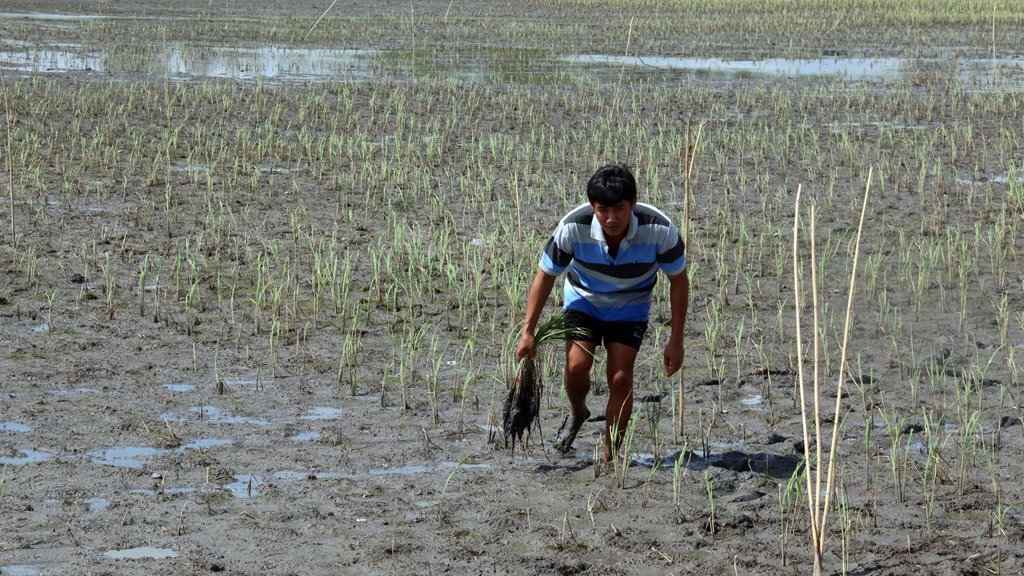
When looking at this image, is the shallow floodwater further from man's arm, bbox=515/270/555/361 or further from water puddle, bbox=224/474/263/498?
water puddle, bbox=224/474/263/498

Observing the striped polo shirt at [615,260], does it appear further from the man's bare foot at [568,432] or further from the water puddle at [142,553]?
the water puddle at [142,553]

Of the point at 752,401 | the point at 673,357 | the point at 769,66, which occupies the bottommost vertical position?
the point at 752,401

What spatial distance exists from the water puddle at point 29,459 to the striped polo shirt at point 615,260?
196cm

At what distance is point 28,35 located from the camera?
65.9 ft

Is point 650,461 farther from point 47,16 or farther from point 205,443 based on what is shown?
point 47,16

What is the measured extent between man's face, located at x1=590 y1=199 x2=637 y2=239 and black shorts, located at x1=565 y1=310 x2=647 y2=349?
395mm

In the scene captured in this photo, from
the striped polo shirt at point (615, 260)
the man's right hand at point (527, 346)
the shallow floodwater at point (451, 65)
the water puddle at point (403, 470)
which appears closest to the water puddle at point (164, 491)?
the water puddle at point (403, 470)

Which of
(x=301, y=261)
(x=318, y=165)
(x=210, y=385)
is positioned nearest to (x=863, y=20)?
(x=318, y=165)

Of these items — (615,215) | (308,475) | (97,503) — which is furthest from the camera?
(308,475)

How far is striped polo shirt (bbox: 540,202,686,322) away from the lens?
4141 millimetres

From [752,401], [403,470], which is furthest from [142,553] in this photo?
[752,401]

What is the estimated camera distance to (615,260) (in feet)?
13.7

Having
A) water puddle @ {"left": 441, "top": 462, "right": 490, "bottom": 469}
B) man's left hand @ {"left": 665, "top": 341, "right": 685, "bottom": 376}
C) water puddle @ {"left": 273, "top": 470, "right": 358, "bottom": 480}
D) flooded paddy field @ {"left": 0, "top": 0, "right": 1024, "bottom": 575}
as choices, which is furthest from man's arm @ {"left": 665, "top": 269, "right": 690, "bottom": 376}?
water puddle @ {"left": 273, "top": 470, "right": 358, "bottom": 480}

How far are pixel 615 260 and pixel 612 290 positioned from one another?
0.14 m
